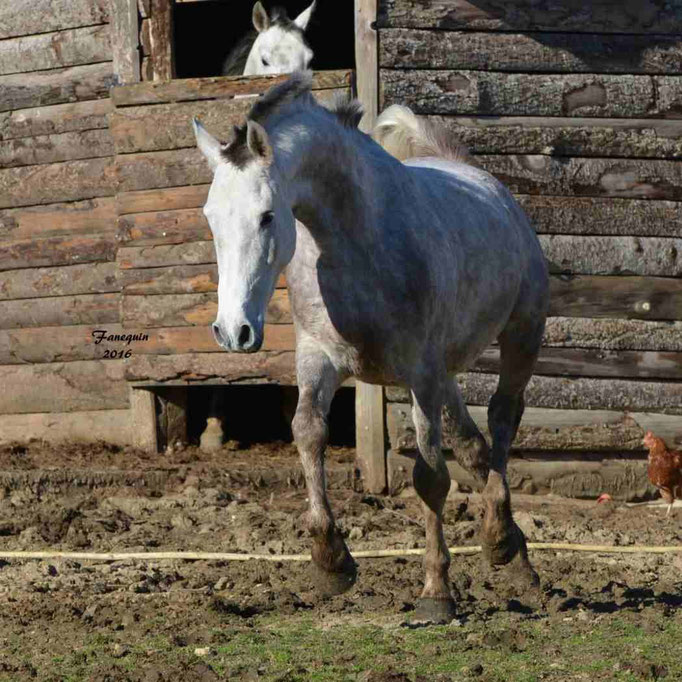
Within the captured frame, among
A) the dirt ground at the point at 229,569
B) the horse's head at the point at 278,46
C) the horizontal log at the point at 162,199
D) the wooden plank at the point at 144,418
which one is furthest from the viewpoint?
the horse's head at the point at 278,46

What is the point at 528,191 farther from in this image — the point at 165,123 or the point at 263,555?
the point at 263,555

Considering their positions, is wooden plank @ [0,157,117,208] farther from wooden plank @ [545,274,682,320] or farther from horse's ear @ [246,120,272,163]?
horse's ear @ [246,120,272,163]

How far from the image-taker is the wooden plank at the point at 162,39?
343 inches

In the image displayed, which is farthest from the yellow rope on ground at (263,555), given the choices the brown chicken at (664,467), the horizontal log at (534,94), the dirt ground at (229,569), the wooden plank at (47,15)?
the wooden plank at (47,15)

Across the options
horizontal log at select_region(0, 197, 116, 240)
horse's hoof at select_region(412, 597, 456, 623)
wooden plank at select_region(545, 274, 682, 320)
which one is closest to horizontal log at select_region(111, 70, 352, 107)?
horizontal log at select_region(0, 197, 116, 240)

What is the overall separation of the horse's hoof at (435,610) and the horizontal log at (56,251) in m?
4.91

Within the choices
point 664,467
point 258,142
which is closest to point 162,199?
point 664,467

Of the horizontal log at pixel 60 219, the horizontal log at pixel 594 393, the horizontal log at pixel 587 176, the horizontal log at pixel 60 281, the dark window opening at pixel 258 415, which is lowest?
the dark window opening at pixel 258 415

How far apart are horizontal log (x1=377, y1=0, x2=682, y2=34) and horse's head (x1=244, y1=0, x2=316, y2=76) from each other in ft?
8.37

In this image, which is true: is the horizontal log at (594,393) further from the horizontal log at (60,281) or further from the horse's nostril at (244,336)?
the horse's nostril at (244,336)

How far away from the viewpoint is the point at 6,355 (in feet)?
31.4

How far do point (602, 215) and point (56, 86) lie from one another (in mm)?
3915

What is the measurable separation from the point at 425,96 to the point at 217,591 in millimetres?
3653

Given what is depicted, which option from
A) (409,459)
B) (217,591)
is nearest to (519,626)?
(217,591)
